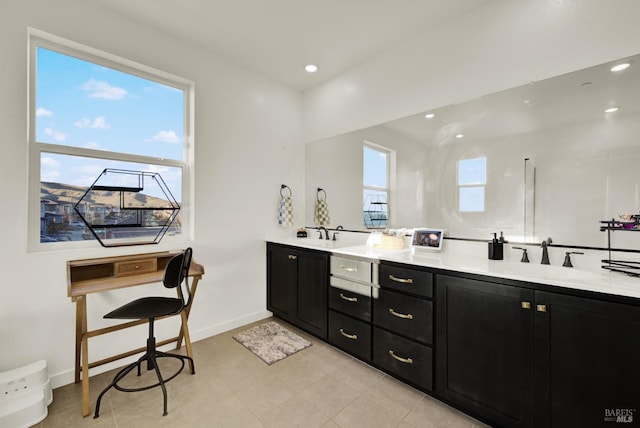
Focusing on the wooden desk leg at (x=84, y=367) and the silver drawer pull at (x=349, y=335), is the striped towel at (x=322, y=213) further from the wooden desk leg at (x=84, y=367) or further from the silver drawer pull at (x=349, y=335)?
the wooden desk leg at (x=84, y=367)

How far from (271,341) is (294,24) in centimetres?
287

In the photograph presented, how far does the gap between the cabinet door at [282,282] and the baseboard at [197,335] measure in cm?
20

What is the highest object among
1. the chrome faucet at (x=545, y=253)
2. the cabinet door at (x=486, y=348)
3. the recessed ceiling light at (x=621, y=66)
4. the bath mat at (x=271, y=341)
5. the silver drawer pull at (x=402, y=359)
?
→ the recessed ceiling light at (x=621, y=66)

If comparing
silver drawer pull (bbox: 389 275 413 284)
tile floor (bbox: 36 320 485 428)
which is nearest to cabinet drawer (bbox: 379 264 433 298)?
silver drawer pull (bbox: 389 275 413 284)

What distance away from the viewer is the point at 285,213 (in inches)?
131

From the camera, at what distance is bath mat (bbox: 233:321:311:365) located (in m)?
2.46

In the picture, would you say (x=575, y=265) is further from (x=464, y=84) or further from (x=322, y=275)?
(x=322, y=275)

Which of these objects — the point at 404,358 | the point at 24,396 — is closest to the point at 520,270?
the point at 404,358

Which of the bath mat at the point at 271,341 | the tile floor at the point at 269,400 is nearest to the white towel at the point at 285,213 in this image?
the bath mat at the point at 271,341

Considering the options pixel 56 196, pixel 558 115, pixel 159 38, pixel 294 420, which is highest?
pixel 159 38

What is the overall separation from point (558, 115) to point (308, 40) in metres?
2.06

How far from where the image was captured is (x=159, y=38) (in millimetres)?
2480

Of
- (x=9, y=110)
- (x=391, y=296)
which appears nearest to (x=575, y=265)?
(x=391, y=296)

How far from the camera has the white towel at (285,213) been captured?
10.9 ft
